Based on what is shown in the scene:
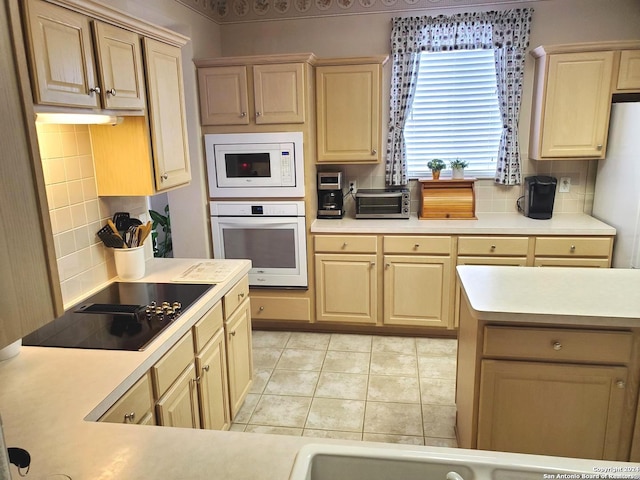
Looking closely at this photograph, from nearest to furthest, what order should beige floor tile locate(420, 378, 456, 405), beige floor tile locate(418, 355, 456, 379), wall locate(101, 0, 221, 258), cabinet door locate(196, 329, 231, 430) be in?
cabinet door locate(196, 329, 231, 430)
beige floor tile locate(420, 378, 456, 405)
beige floor tile locate(418, 355, 456, 379)
wall locate(101, 0, 221, 258)

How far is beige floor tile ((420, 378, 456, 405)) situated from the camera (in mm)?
2855

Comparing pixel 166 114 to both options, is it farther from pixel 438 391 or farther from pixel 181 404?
pixel 438 391

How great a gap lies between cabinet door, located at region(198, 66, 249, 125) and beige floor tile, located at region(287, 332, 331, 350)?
1699mm

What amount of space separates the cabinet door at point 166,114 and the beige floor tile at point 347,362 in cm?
163

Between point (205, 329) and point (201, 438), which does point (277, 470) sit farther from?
point (205, 329)

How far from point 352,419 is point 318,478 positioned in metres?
1.66

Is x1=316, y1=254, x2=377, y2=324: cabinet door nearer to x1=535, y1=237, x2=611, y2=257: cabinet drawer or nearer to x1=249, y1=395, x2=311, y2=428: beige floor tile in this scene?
x1=249, y1=395, x2=311, y2=428: beige floor tile

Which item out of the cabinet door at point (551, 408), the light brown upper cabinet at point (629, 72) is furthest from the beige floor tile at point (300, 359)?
the light brown upper cabinet at point (629, 72)

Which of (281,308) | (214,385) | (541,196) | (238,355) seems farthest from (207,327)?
Answer: (541,196)

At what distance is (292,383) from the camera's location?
309 centimetres

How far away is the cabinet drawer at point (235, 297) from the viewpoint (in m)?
2.37

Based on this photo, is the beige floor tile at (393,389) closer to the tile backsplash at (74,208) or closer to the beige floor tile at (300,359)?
the beige floor tile at (300,359)

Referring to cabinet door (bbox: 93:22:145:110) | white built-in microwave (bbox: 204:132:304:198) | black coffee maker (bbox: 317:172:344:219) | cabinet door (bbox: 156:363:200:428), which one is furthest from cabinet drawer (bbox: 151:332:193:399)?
black coffee maker (bbox: 317:172:344:219)

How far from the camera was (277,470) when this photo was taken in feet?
3.43
